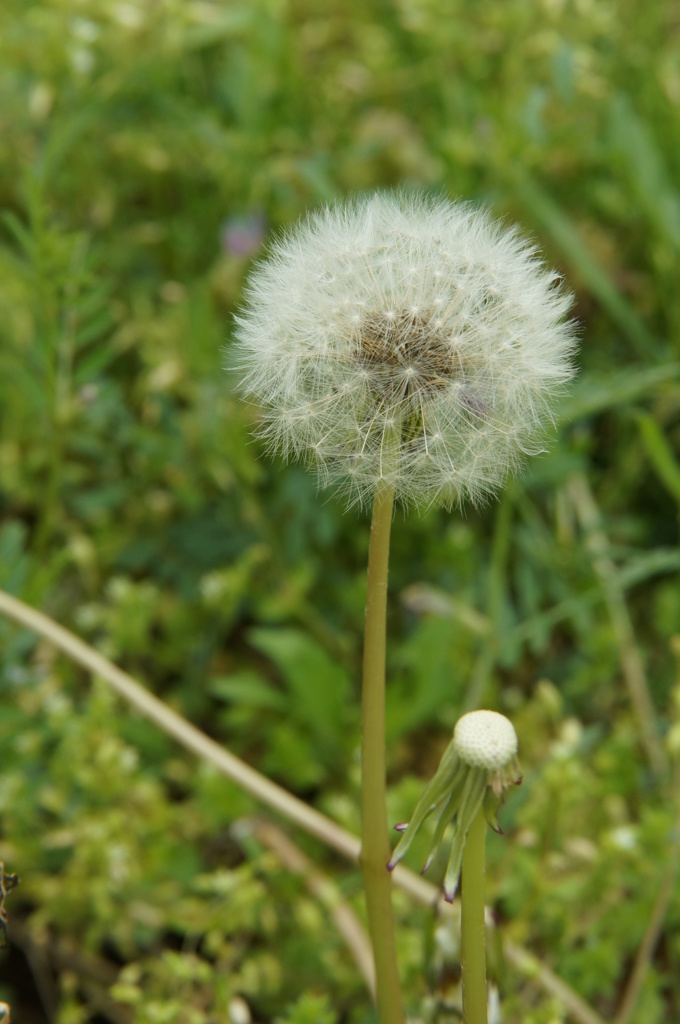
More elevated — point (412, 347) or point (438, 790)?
point (412, 347)

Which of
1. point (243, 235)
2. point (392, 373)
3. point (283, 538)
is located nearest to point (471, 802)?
point (392, 373)

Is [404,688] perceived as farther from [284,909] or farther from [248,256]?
[248,256]

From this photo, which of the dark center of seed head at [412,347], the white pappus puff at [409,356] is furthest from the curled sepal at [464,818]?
the dark center of seed head at [412,347]

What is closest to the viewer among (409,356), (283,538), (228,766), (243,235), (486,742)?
(486,742)

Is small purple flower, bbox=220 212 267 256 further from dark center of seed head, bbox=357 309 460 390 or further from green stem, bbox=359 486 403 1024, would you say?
green stem, bbox=359 486 403 1024

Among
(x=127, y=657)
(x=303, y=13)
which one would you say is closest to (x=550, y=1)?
(x=303, y=13)

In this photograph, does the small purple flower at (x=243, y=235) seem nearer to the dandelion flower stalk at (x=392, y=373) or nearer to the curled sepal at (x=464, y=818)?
the dandelion flower stalk at (x=392, y=373)

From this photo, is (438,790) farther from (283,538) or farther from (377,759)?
(283,538)
